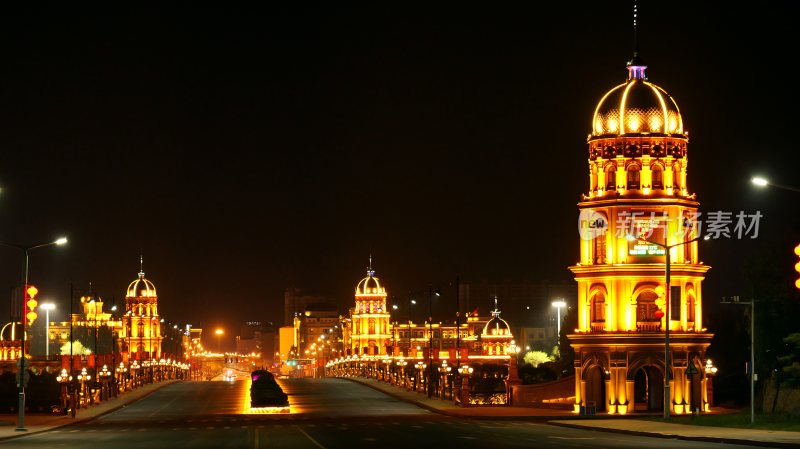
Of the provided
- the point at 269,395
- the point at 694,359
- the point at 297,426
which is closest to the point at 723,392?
the point at 694,359

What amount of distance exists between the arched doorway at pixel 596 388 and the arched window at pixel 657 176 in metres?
10.3

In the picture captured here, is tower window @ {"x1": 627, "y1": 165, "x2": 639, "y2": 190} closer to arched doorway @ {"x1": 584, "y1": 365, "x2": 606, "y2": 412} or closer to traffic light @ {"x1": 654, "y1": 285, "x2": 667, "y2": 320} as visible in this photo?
traffic light @ {"x1": 654, "y1": 285, "x2": 667, "y2": 320}

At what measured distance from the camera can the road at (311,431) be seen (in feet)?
159

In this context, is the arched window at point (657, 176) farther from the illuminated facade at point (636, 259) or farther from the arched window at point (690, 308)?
the arched window at point (690, 308)

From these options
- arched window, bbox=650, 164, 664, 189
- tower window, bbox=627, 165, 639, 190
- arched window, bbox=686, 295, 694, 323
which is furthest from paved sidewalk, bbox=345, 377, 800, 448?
arched window, bbox=650, 164, 664, 189

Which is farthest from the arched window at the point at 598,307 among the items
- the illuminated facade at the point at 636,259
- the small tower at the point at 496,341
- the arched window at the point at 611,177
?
the small tower at the point at 496,341

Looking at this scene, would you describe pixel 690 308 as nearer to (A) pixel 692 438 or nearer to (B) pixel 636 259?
(B) pixel 636 259

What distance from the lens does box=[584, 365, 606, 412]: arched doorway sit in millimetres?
77188

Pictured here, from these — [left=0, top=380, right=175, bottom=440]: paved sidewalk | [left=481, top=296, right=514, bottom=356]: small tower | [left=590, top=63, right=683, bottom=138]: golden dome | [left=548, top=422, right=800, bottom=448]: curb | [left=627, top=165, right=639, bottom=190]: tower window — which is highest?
[left=590, top=63, right=683, bottom=138]: golden dome

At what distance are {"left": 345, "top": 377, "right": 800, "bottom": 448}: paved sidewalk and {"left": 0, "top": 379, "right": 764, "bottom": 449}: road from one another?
1221mm

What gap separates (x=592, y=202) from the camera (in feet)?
252

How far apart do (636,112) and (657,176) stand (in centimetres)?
359

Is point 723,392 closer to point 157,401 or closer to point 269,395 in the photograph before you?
point 269,395

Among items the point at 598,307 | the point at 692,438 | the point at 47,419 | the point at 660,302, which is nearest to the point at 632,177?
the point at 598,307
